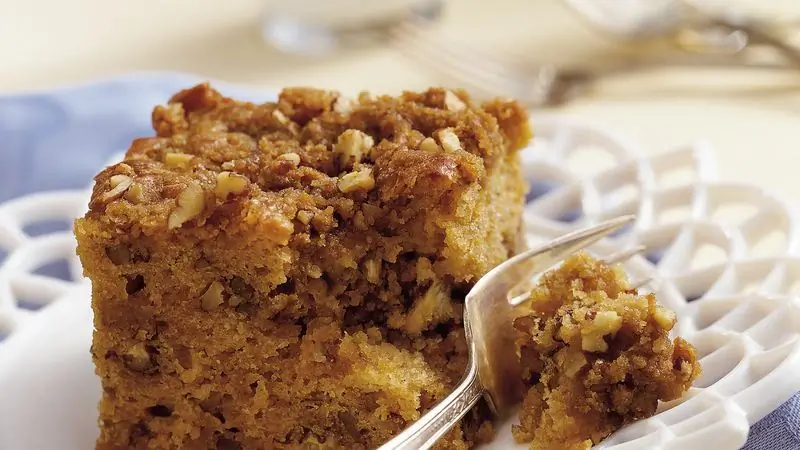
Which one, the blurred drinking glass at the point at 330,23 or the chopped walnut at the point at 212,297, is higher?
the blurred drinking glass at the point at 330,23

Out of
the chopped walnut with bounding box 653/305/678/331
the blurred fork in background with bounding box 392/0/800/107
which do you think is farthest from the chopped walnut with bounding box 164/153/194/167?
the blurred fork in background with bounding box 392/0/800/107

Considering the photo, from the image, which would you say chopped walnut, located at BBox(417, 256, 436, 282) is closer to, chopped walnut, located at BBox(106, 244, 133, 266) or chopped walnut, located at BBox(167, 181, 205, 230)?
chopped walnut, located at BBox(167, 181, 205, 230)

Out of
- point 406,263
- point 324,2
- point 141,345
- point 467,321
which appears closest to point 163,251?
point 141,345

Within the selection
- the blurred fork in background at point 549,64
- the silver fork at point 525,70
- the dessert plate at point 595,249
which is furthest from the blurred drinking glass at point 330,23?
the dessert plate at point 595,249

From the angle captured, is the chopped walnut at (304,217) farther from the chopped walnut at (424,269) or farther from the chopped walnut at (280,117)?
the chopped walnut at (280,117)

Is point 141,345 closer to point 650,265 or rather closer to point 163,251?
point 163,251

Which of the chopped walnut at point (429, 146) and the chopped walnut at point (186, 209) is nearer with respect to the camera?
the chopped walnut at point (186, 209)
